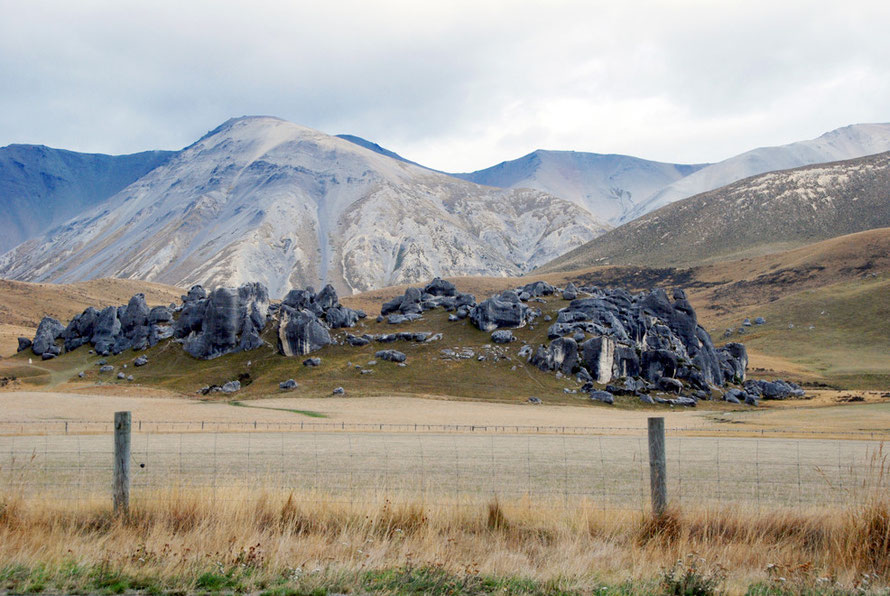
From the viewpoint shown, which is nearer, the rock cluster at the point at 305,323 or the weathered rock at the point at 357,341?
the rock cluster at the point at 305,323

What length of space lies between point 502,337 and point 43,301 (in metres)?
130

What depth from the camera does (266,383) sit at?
75500mm

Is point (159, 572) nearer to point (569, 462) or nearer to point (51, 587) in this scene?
point (51, 587)

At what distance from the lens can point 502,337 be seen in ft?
267

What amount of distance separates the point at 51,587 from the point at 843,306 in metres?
146

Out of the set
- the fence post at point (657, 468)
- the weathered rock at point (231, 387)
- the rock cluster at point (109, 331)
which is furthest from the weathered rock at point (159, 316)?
the fence post at point (657, 468)

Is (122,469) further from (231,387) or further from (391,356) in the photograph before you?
(391,356)

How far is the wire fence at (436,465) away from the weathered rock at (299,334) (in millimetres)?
35667

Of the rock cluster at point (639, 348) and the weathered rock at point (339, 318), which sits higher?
the weathered rock at point (339, 318)

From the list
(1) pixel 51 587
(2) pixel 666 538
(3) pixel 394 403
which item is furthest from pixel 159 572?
(3) pixel 394 403

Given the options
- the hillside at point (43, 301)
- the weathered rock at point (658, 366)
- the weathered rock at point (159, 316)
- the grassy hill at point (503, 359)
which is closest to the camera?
the grassy hill at point (503, 359)

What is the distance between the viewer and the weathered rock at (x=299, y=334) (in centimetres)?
8262

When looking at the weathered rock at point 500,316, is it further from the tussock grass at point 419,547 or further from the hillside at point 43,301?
the hillside at point 43,301

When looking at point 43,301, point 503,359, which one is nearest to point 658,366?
point 503,359
